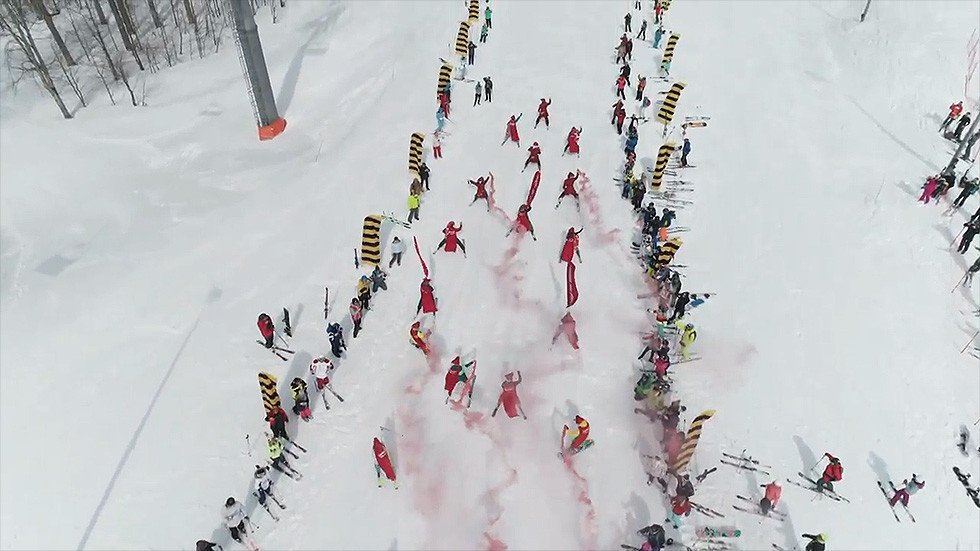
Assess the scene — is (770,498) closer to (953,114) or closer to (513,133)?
(513,133)

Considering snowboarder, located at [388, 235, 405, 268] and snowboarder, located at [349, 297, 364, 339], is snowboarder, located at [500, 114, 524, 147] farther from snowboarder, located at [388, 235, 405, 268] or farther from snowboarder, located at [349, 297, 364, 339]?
snowboarder, located at [349, 297, 364, 339]

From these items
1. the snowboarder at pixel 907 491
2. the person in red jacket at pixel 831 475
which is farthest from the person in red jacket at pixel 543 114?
the snowboarder at pixel 907 491

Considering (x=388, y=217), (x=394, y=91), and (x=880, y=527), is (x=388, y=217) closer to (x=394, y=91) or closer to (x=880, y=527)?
(x=394, y=91)

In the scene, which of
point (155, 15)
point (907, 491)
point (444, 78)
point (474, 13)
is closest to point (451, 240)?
point (444, 78)

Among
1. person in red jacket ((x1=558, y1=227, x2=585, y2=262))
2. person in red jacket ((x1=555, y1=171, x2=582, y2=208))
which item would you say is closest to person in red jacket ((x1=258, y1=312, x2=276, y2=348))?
person in red jacket ((x1=558, y1=227, x2=585, y2=262))

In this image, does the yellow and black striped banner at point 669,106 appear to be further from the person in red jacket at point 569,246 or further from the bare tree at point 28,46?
the bare tree at point 28,46

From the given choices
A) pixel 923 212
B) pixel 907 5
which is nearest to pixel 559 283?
pixel 923 212
